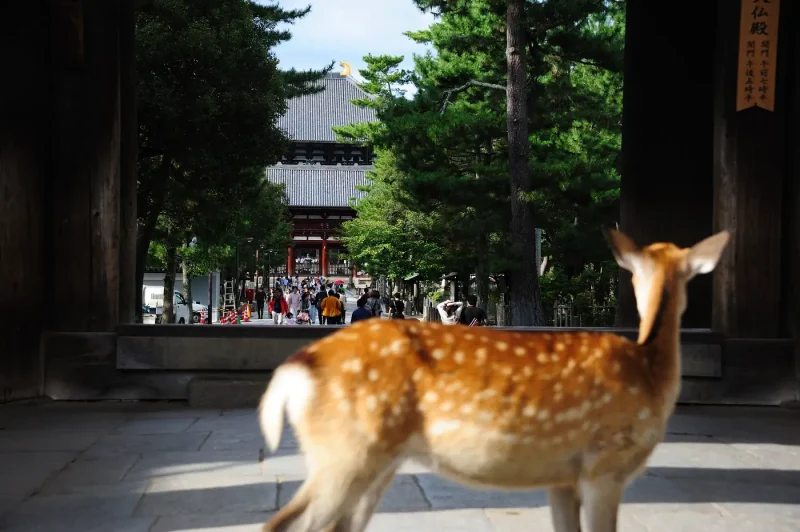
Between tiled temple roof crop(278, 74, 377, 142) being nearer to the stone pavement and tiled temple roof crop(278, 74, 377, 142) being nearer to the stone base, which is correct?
the stone base

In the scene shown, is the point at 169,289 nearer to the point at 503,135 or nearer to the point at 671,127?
the point at 503,135

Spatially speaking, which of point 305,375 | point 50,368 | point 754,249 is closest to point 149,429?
point 50,368

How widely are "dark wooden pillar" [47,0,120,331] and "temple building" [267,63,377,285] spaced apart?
4961 cm

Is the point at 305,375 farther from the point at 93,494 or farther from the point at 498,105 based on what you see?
the point at 498,105

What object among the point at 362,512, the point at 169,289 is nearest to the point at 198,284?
the point at 169,289

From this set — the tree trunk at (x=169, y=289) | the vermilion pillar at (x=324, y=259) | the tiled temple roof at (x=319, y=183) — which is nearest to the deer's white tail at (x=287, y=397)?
the tree trunk at (x=169, y=289)

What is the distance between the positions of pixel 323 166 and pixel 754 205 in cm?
5394

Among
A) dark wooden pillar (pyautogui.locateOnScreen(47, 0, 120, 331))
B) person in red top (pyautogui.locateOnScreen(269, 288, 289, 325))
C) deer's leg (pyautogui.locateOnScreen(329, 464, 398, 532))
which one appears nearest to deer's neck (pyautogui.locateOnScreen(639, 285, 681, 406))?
deer's leg (pyautogui.locateOnScreen(329, 464, 398, 532))

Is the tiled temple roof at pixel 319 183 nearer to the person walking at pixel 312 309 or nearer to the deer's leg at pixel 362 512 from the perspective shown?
the person walking at pixel 312 309

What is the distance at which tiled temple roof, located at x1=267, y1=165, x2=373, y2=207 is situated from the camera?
5881 cm

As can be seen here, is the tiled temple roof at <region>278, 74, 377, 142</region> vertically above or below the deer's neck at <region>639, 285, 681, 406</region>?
above

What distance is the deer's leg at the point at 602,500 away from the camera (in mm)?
2740

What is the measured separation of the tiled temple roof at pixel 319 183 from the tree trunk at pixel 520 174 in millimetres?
41646

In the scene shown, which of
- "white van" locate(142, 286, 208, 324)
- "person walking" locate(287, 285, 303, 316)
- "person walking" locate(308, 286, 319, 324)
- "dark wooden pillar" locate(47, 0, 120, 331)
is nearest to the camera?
"dark wooden pillar" locate(47, 0, 120, 331)
